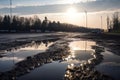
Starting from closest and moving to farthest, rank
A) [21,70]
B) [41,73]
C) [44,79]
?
[44,79]
[41,73]
[21,70]

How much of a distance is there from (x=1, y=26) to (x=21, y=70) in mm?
156821

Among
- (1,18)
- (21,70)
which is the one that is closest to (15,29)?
(1,18)

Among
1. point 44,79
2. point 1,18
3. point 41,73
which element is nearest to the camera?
point 44,79

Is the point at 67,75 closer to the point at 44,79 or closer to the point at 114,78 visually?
the point at 44,79

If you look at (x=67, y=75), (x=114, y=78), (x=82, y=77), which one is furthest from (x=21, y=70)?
(x=114, y=78)

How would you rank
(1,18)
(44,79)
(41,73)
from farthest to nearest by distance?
(1,18) < (41,73) < (44,79)

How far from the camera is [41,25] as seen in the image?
19675 cm

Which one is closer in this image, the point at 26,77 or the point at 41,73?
the point at 26,77

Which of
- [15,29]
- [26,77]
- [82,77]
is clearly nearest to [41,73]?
[26,77]

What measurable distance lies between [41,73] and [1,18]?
174 metres

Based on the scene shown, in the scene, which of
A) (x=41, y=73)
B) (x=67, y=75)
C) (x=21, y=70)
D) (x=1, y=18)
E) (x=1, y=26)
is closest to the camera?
(x=67, y=75)

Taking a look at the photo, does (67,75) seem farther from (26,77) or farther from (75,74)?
(26,77)

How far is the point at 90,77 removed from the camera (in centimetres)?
1702

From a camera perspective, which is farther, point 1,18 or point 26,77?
point 1,18
